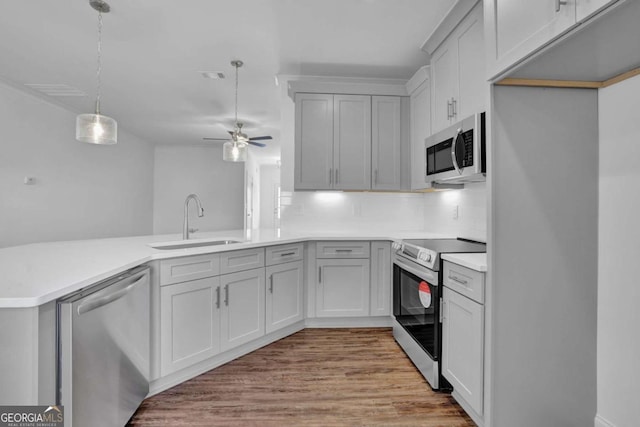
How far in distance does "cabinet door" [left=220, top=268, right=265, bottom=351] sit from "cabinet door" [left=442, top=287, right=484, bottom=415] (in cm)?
138

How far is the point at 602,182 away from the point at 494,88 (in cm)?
67

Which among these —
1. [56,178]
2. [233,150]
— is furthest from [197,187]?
[233,150]

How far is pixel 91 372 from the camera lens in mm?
1326

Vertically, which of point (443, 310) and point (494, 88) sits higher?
point (494, 88)

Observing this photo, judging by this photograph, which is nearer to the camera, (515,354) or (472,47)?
(515,354)

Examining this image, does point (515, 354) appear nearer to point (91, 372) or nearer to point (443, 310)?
point (443, 310)

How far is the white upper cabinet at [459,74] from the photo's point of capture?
2.10m

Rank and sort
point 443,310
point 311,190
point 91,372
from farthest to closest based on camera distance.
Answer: point 311,190 → point 443,310 → point 91,372

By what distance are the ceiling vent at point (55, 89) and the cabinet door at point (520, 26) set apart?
4.54m

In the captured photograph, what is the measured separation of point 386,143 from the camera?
345 centimetres

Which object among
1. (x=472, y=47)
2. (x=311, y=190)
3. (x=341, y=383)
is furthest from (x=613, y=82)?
(x=311, y=190)

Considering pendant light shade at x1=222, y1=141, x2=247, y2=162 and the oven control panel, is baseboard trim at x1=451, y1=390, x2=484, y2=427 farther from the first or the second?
pendant light shade at x1=222, y1=141, x2=247, y2=162

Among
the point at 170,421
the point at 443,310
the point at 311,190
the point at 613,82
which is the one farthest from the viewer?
the point at 311,190

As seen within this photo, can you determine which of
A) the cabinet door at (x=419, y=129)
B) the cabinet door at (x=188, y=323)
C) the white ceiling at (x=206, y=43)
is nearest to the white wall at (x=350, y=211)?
the cabinet door at (x=419, y=129)
